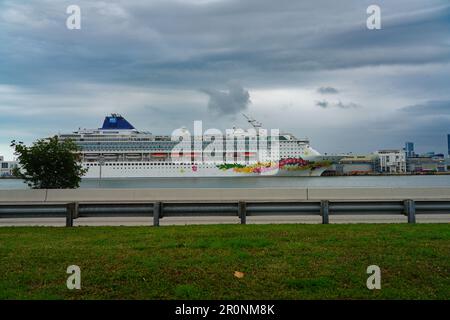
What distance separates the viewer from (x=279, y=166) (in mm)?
75438

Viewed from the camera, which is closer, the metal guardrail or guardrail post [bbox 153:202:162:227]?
guardrail post [bbox 153:202:162:227]

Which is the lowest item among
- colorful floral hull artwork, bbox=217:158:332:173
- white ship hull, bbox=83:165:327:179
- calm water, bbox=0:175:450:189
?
calm water, bbox=0:175:450:189

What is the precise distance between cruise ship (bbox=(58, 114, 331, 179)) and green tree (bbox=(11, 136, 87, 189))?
42.4 meters

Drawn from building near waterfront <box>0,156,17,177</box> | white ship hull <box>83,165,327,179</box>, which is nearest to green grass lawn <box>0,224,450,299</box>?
white ship hull <box>83,165,327,179</box>

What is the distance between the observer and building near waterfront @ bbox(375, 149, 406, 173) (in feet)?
352

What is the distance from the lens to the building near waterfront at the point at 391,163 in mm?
107438

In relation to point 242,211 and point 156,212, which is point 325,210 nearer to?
point 242,211

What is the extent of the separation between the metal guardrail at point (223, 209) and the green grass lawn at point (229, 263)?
1.87 metres

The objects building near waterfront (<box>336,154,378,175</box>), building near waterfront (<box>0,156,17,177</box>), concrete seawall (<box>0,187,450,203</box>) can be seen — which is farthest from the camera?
building near waterfront (<box>0,156,17,177</box>)

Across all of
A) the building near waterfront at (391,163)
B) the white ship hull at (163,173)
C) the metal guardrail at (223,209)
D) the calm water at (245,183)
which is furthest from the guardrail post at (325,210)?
the building near waterfront at (391,163)

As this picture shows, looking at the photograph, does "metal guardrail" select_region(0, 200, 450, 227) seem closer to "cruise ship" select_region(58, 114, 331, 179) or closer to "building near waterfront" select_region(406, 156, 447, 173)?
"cruise ship" select_region(58, 114, 331, 179)

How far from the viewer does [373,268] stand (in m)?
5.65

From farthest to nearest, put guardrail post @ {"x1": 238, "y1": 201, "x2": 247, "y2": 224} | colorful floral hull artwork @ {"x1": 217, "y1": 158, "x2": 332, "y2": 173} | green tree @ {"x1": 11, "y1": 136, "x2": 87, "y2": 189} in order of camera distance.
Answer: colorful floral hull artwork @ {"x1": 217, "y1": 158, "x2": 332, "y2": 173} → green tree @ {"x1": 11, "y1": 136, "x2": 87, "y2": 189} → guardrail post @ {"x1": 238, "y1": 201, "x2": 247, "y2": 224}
